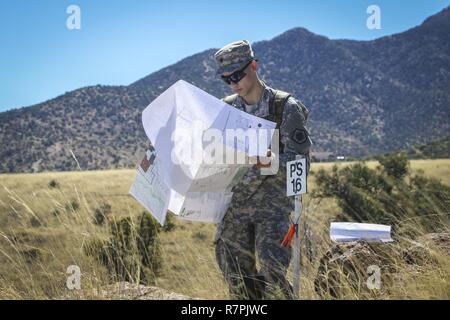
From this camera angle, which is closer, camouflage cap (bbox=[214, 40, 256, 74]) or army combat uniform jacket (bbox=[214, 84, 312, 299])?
army combat uniform jacket (bbox=[214, 84, 312, 299])

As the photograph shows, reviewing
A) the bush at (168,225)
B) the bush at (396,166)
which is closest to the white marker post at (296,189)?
the bush at (168,225)

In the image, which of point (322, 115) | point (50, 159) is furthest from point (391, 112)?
point (50, 159)

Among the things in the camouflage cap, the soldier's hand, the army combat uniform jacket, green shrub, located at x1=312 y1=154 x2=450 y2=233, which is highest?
the camouflage cap

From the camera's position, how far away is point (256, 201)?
275 cm

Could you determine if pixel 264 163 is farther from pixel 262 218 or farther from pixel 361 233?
pixel 361 233

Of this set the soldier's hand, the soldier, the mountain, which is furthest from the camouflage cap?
the mountain

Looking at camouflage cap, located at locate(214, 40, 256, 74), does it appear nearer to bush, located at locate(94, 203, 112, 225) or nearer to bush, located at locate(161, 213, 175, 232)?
bush, located at locate(94, 203, 112, 225)

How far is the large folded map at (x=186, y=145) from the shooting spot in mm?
2330

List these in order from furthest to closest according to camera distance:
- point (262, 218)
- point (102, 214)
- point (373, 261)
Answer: point (373, 261) → point (102, 214) → point (262, 218)

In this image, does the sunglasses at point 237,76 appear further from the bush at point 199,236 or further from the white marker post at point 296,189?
the bush at point 199,236

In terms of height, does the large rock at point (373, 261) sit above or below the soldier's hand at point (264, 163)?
below

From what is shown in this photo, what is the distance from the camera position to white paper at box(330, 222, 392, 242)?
153 inches

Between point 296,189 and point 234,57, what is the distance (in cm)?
87

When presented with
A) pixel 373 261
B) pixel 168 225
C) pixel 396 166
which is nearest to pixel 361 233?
pixel 373 261
